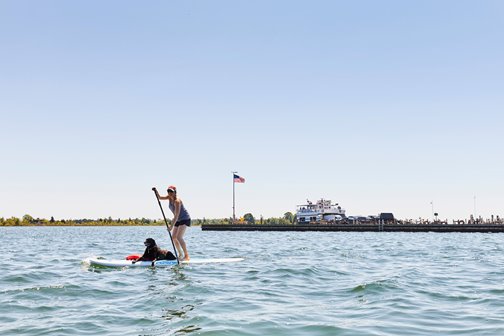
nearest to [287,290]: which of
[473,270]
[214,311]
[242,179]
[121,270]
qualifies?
[214,311]

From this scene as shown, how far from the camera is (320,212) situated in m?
126

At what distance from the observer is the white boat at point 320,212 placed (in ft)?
410

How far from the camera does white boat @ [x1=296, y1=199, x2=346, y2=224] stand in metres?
125

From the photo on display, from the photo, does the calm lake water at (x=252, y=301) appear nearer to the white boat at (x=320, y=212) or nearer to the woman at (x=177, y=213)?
the woman at (x=177, y=213)

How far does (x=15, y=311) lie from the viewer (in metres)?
9.88

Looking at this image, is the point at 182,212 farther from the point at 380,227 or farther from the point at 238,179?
the point at 380,227

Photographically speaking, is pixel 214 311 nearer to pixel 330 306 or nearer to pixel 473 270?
pixel 330 306

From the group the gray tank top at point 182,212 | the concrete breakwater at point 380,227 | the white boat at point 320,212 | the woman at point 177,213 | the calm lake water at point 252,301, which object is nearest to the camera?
the calm lake water at point 252,301

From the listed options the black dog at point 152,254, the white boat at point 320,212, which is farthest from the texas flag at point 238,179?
the black dog at point 152,254

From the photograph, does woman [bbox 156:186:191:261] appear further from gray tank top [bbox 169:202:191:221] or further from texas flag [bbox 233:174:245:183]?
texas flag [bbox 233:174:245:183]

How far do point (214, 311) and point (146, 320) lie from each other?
1.37 meters

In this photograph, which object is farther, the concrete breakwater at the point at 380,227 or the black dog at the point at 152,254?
the concrete breakwater at the point at 380,227

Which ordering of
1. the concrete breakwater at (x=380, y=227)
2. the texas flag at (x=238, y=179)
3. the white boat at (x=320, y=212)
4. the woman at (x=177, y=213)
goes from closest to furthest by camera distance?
the woman at (x=177, y=213) → the concrete breakwater at (x=380, y=227) → the texas flag at (x=238, y=179) → the white boat at (x=320, y=212)

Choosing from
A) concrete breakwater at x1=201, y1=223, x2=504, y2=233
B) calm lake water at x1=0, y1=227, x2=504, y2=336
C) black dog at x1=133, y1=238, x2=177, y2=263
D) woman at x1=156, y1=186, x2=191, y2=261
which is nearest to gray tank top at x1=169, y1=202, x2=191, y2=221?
woman at x1=156, y1=186, x2=191, y2=261
